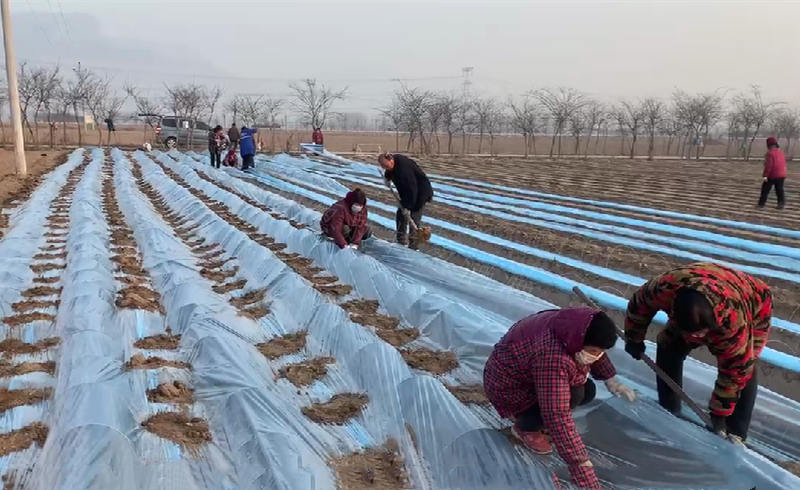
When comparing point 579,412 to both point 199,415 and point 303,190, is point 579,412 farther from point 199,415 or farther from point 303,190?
point 303,190

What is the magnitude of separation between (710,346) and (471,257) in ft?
12.8

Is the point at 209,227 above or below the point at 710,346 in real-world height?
below

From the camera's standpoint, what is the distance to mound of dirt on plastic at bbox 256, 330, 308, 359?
382 cm

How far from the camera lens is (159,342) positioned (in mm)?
3912

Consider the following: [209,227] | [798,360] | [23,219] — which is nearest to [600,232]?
[798,360]

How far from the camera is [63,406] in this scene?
9.36ft

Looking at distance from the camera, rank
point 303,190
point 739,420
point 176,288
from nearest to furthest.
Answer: point 739,420 → point 176,288 → point 303,190

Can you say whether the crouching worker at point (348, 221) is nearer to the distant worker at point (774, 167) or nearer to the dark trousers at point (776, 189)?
the distant worker at point (774, 167)

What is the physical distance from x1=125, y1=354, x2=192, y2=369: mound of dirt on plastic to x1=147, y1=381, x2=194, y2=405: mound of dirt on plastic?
280mm

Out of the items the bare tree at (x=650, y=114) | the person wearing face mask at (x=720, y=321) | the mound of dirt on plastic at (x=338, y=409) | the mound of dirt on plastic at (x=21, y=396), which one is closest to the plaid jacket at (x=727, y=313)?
the person wearing face mask at (x=720, y=321)

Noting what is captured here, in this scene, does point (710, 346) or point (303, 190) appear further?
point (303, 190)

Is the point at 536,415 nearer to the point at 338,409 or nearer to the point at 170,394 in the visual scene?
the point at 338,409

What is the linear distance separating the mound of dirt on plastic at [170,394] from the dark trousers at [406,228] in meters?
3.62

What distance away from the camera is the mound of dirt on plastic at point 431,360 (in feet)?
11.8
